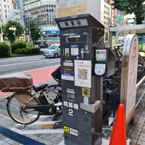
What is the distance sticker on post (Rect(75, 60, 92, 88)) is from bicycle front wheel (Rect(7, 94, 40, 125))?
1.88 m

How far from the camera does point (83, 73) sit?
3.12 meters

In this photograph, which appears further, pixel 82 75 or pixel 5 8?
pixel 5 8

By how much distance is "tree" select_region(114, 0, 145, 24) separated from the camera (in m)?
17.5

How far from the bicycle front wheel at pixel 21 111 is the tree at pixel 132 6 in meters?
14.1

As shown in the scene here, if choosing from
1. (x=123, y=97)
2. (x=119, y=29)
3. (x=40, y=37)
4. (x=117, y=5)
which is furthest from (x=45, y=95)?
(x=40, y=37)

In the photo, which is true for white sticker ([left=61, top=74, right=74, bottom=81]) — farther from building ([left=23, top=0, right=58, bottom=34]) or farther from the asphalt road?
building ([left=23, top=0, right=58, bottom=34])

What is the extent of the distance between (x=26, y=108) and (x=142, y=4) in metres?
14.8

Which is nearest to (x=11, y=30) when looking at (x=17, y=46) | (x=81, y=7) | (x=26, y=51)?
(x=17, y=46)

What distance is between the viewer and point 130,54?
3.88 m

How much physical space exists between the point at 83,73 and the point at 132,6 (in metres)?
15.7

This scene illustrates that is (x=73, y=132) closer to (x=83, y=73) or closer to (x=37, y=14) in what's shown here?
(x=83, y=73)

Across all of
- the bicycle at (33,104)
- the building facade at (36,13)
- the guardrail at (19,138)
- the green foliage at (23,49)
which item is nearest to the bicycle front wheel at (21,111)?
the bicycle at (33,104)

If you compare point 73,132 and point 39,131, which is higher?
point 73,132

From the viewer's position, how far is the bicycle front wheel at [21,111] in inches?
191
